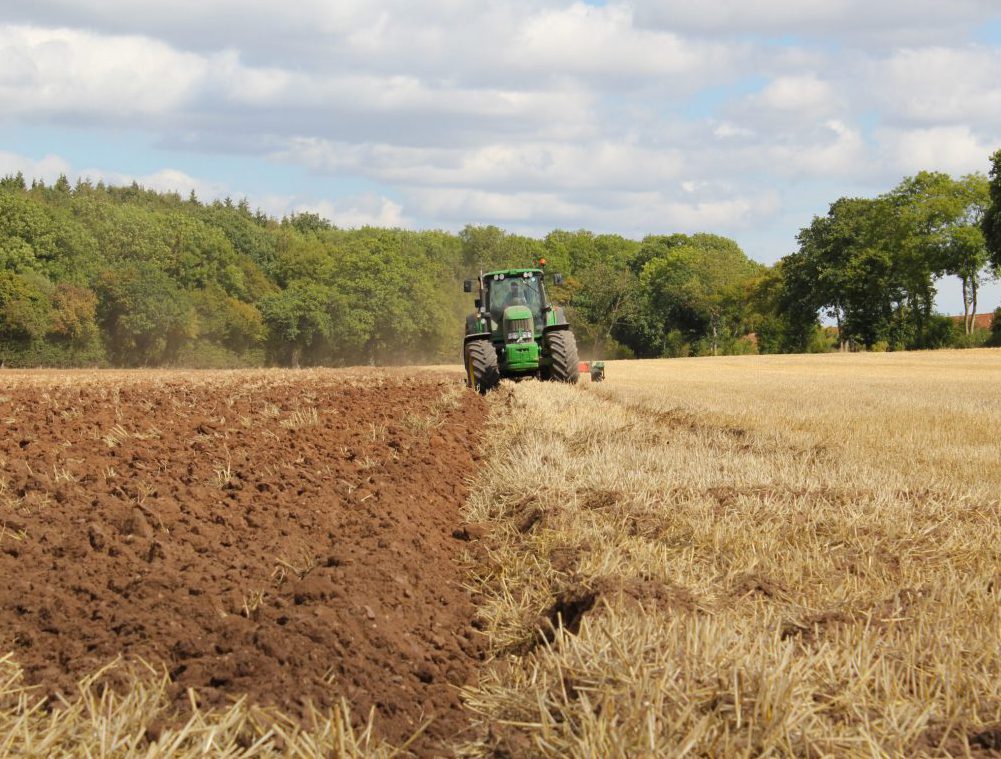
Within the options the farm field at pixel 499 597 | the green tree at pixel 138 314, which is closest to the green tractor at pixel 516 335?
the farm field at pixel 499 597

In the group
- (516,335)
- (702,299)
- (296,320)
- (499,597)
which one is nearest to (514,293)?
Result: (516,335)

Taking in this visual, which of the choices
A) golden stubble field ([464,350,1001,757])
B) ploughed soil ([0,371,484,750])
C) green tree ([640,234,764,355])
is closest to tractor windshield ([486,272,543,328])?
golden stubble field ([464,350,1001,757])

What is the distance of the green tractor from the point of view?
19.8m

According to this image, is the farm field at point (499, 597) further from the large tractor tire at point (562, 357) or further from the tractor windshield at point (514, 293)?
the tractor windshield at point (514, 293)

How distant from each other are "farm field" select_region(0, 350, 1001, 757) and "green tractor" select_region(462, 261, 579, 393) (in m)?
8.88

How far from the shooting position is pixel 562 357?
20.2 metres

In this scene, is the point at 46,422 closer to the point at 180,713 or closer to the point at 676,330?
the point at 180,713

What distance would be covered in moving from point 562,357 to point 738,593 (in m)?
14.9

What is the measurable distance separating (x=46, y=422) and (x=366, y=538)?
8993 mm

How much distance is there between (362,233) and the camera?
111m

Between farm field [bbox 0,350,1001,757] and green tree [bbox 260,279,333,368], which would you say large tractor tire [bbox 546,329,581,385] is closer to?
farm field [bbox 0,350,1001,757]

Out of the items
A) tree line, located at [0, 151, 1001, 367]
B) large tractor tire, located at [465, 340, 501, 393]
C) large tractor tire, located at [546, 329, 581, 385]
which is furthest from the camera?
tree line, located at [0, 151, 1001, 367]

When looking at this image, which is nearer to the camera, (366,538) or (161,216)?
(366,538)

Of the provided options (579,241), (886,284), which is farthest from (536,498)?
(579,241)
